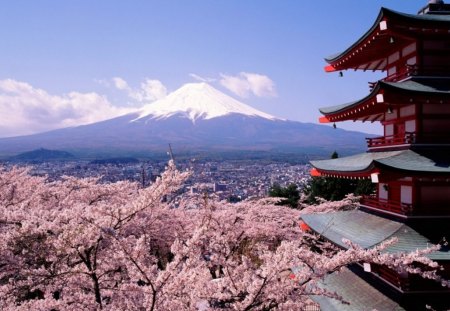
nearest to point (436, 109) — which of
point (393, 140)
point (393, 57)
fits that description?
point (393, 140)

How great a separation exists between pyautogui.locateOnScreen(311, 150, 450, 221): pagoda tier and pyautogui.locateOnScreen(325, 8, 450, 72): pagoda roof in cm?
254

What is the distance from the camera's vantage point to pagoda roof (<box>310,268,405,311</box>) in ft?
25.2

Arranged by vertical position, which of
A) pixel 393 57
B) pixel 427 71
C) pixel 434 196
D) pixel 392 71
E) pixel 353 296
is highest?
pixel 393 57

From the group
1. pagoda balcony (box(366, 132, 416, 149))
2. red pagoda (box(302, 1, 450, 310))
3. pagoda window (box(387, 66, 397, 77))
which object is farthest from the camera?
pagoda window (box(387, 66, 397, 77))

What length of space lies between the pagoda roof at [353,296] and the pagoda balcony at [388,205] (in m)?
1.66

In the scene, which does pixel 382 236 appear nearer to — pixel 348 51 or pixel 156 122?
pixel 348 51

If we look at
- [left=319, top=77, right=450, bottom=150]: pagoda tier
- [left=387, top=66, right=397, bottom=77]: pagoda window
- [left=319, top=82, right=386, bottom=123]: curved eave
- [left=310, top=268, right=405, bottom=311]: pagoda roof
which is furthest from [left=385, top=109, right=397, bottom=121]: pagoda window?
[left=310, top=268, right=405, bottom=311]: pagoda roof

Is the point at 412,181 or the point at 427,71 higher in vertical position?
the point at 427,71

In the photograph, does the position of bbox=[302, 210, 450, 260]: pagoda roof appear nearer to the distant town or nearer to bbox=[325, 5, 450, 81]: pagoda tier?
the distant town

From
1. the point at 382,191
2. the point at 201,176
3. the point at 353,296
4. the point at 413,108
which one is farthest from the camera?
the point at 382,191

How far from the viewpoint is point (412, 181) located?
8398 millimetres

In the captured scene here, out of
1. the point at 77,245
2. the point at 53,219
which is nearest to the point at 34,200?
the point at 53,219

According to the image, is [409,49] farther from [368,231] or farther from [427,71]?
[368,231]

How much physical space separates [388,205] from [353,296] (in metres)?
2.10
